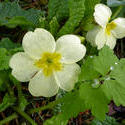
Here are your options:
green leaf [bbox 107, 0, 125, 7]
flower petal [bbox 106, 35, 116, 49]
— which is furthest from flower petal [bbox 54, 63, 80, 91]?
green leaf [bbox 107, 0, 125, 7]

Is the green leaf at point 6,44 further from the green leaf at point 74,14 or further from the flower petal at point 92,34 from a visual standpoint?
the flower petal at point 92,34

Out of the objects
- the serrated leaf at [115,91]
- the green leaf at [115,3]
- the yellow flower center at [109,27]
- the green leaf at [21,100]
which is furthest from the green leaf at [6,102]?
the green leaf at [115,3]

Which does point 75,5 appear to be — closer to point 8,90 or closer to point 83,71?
point 83,71

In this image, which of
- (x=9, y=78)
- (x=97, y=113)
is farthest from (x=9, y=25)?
(x=97, y=113)

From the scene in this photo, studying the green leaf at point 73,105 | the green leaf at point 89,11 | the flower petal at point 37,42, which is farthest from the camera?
the green leaf at point 89,11

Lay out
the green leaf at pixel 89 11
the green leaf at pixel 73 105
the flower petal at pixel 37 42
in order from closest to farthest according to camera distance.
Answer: the flower petal at pixel 37 42
the green leaf at pixel 73 105
the green leaf at pixel 89 11

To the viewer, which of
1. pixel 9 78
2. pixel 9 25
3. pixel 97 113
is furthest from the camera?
pixel 9 25
